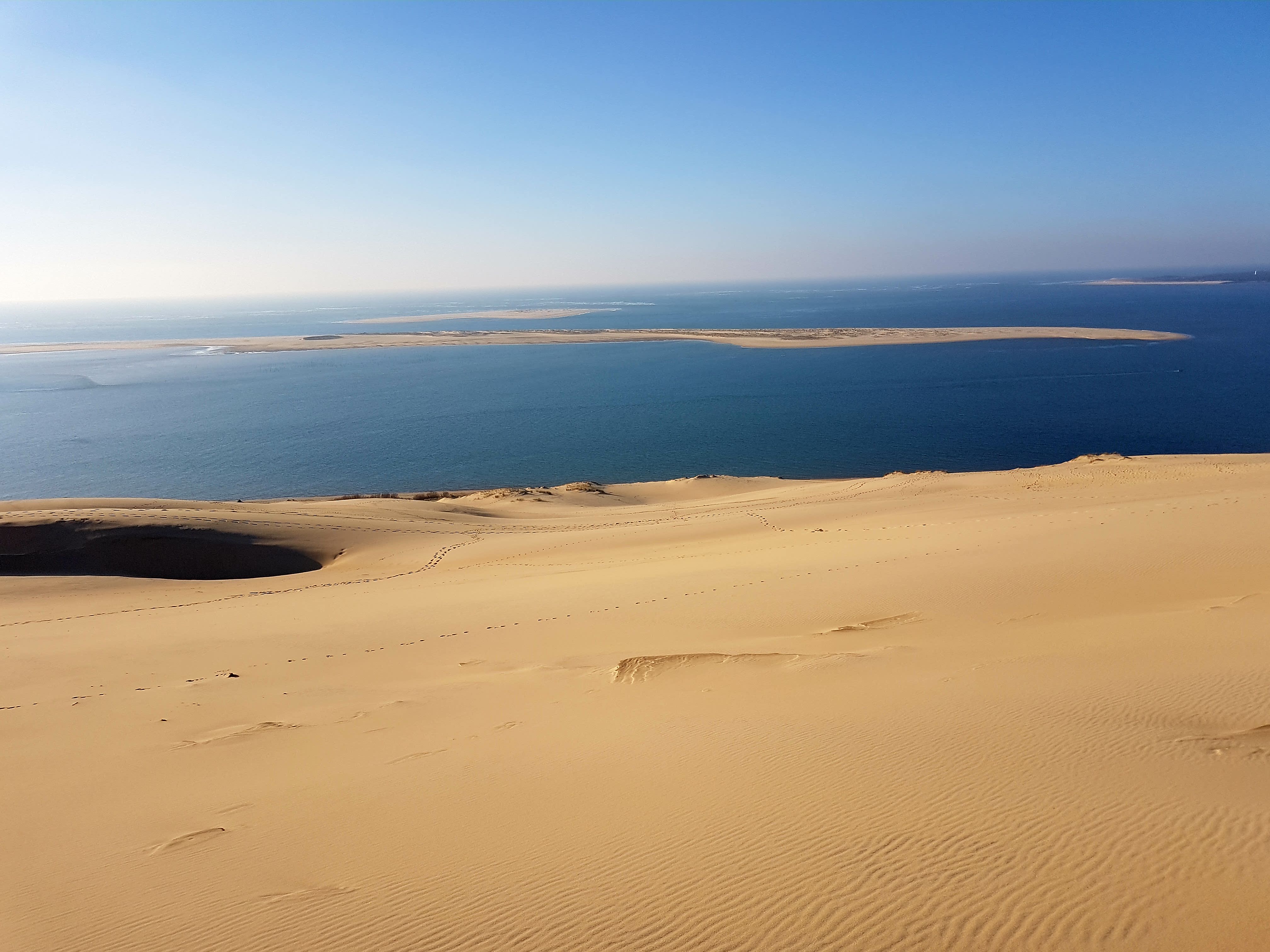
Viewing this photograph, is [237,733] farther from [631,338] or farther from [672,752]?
[631,338]

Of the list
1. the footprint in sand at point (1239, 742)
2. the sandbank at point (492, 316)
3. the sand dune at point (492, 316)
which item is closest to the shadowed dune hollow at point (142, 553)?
the footprint in sand at point (1239, 742)

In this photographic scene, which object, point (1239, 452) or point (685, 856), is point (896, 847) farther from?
point (1239, 452)

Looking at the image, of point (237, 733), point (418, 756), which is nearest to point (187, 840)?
point (418, 756)

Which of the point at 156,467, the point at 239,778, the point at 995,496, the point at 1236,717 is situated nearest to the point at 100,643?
the point at 239,778

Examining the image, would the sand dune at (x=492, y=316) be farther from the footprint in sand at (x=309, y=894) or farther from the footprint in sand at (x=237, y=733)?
the footprint in sand at (x=309, y=894)

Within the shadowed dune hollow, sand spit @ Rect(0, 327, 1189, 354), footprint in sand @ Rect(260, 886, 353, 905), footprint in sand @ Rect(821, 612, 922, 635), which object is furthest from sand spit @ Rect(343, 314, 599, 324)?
footprint in sand @ Rect(260, 886, 353, 905)
